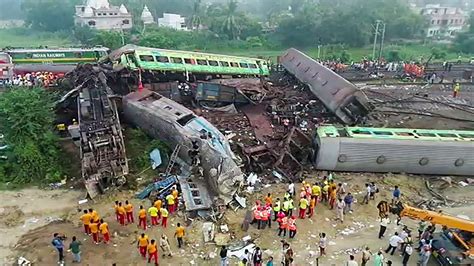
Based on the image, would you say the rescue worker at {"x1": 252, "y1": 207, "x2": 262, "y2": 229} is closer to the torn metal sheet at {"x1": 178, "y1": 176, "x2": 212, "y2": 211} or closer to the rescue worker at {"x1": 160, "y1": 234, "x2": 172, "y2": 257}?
the torn metal sheet at {"x1": 178, "y1": 176, "x2": 212, "y2": 211}

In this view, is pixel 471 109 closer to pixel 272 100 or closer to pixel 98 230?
pixel 272 100

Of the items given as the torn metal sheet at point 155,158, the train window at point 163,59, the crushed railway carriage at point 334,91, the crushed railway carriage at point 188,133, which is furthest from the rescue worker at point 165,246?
the train window at point 163,59

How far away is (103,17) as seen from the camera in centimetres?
5997

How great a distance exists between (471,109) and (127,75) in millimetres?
18186

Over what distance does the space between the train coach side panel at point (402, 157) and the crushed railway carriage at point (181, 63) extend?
10.7m

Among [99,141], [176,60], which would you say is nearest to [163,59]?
[176,60]

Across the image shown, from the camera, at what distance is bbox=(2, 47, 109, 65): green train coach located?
30453mm

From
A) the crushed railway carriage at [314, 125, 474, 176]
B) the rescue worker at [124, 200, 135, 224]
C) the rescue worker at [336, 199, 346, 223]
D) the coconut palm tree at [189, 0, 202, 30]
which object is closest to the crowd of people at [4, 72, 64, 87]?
the rescue worker at [124, 200, 135, 224]

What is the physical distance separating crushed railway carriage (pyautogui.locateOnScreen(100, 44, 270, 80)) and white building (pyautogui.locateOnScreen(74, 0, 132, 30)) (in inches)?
1495

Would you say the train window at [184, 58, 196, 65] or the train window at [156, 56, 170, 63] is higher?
the train window at [156, 56, 170, 63]

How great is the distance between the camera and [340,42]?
52.4 m

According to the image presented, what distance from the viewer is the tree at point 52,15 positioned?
67.7 meters

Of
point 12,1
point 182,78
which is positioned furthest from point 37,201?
point 12,1

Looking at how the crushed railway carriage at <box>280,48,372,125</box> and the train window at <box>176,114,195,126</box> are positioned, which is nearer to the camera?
the train window at <box>176,114,195,126</box>
